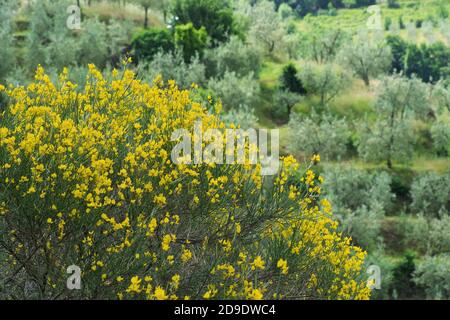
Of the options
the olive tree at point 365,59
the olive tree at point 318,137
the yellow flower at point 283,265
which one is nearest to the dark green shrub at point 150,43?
the olive tree at point 318,137

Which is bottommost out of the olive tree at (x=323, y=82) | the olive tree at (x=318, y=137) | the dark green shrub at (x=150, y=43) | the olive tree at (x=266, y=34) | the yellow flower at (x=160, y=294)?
the olive tree at (x=318, y=137)

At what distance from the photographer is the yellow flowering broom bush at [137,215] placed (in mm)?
9820

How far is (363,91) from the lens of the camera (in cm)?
7744

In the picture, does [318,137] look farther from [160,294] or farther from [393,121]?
[160,294]

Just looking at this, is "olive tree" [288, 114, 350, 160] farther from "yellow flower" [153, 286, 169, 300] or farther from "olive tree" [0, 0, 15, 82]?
"yellow flower" [153, 286, 169, 300]

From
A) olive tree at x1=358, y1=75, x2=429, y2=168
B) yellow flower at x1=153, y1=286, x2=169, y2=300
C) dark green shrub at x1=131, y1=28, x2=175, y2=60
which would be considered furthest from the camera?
dark green shrub at x1=131, y1=28, x2=175, y2=60

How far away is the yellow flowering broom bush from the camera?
9.82 metres

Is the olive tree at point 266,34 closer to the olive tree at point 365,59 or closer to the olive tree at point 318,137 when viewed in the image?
the olive tree at point 365,59

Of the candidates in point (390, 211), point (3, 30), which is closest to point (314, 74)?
point (390, 211)

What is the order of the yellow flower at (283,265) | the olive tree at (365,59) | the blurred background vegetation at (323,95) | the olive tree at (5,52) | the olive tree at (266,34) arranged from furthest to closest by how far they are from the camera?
the olive tree at (266,34), the olive tree at (365,59), the olive tree at (5,52), the blurred background vegetation at (323,95), the yellow flower at (283,265)

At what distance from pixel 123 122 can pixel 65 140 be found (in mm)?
1971

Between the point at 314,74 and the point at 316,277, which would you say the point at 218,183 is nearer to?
the point at 316,277

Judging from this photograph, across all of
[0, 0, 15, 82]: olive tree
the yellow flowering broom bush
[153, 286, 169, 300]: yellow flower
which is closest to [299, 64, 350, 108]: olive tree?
[0, 0, 15, 82]: olive tree

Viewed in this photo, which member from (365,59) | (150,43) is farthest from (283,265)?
(365,59)
